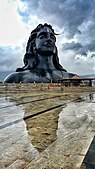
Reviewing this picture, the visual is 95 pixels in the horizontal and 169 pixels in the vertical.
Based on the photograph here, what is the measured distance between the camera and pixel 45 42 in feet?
156

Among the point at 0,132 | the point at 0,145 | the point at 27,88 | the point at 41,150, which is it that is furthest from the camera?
the point at 27,88

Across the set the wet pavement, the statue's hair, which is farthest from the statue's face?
the wet pavement

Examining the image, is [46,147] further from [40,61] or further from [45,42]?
[40,61]

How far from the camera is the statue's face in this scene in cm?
4756

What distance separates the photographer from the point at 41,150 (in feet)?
11.8

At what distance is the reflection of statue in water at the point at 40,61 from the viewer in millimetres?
47781

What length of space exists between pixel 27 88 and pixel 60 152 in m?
27.4

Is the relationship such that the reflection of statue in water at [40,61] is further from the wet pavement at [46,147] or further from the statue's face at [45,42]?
the wet pavement at [46,147]

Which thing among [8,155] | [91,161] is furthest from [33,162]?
[91,161]

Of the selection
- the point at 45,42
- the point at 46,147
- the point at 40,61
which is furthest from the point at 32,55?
the point at 46,147

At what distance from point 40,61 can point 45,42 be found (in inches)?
237

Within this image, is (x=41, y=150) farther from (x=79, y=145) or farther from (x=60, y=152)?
(x=79, y=145)

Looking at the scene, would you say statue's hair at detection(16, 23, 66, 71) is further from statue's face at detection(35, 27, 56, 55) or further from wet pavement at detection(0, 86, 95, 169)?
wet pavement at detection(0, 86, 95, 169)

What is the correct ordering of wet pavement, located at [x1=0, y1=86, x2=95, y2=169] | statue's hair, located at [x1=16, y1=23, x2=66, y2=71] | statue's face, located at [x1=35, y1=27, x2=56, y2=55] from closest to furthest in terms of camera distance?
wet pavement, located at [x1=0, y1=86, x2=95, y2=169]
statue's face, located at [x1=35, y1=27, x2=56, y2=55]
statue's hair, located at [x1=16, y1=23, x2=66, y2=71]
